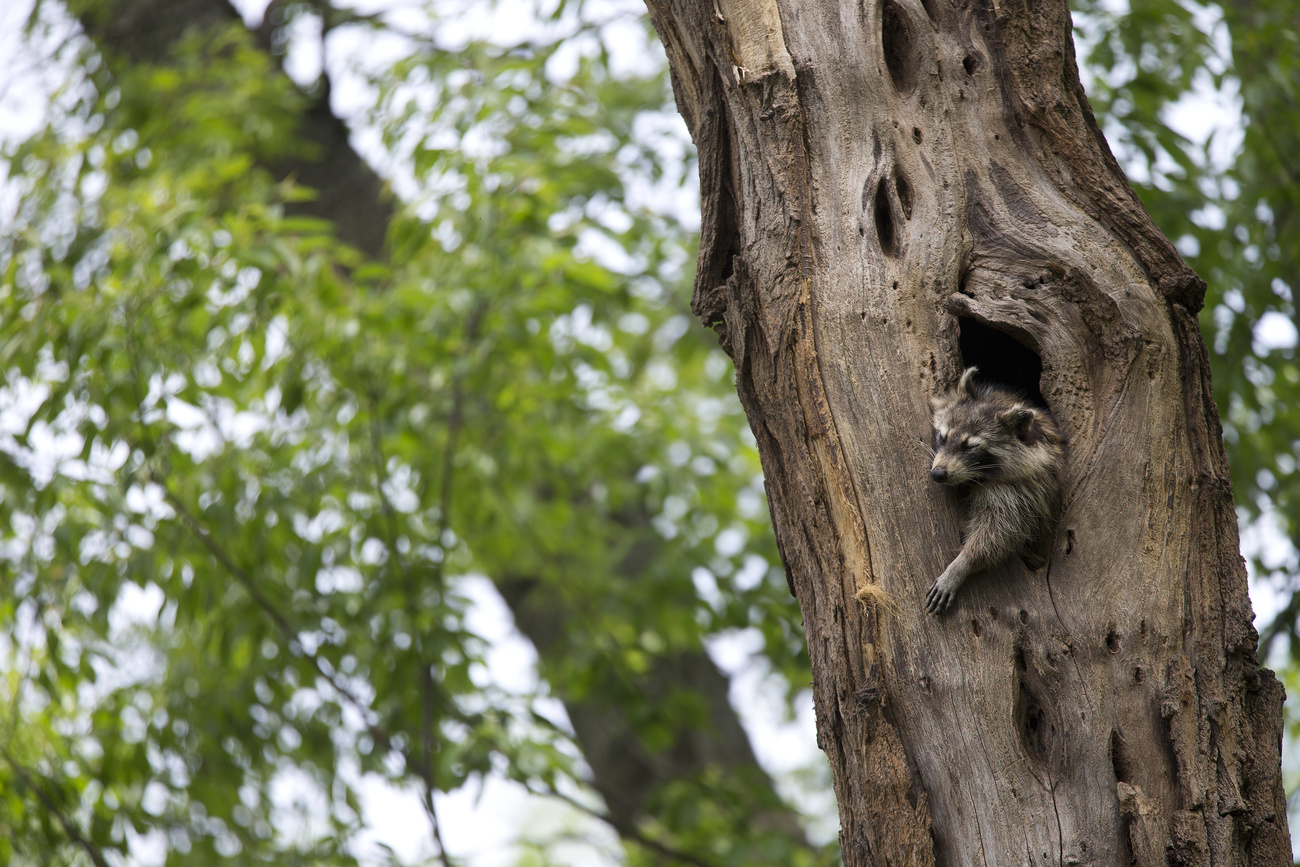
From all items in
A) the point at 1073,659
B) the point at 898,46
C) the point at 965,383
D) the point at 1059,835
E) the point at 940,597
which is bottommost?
the point at 1059,835

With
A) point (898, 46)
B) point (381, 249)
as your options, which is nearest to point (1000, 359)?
point (898, 46)

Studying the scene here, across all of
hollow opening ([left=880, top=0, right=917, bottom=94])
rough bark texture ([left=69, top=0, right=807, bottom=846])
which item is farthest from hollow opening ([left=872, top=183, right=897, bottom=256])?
rough bark texture ([left=69, top=0, right=807, bottom=846])

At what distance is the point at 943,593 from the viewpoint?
2.20 m

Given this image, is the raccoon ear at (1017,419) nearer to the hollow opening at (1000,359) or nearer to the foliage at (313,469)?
the hollow opening at (1000,359)

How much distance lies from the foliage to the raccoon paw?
86.0 inches

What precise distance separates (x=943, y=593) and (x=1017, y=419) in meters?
0.69

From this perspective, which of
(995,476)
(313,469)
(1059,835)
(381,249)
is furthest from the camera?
(381,249)

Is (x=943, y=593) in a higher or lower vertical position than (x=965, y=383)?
lower

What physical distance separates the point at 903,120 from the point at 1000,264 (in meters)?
0.48

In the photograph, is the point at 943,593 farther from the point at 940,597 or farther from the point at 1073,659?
the point at 1073,659

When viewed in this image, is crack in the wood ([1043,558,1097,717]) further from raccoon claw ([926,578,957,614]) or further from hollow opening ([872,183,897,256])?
hollow opening ([872,183,897,256])

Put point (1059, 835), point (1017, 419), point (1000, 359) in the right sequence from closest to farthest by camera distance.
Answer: point (1059, 835), point (1017, 419), point (1000, 359)

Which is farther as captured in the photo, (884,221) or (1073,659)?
(884,221)

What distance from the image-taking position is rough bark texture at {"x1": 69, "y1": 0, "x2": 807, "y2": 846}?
6.59 m
